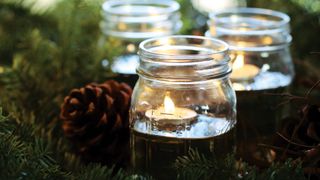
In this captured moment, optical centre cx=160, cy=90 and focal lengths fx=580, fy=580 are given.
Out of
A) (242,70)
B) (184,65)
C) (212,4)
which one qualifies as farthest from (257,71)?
(212,4)

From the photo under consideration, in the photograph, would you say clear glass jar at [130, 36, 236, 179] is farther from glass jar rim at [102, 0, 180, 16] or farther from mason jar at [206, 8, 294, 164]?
glass jar rim at [102, 0, 180, 16]

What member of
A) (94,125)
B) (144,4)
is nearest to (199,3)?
(144,4)

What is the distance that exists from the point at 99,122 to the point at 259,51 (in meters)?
0.19

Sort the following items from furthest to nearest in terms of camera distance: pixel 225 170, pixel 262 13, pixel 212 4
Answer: pixel 212 4 < pixel 262 13 < pixel 225 170

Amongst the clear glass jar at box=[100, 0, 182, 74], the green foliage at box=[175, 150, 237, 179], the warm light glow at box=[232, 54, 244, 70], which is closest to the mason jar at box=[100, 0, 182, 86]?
the clear glass jar at box=[100, 0, 182, 74]

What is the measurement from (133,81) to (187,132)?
0.56ft

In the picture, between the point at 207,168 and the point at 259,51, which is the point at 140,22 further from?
the point at 207,168

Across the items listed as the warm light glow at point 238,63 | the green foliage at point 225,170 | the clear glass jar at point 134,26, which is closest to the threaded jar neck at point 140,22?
the clear glass jar at point 134,26

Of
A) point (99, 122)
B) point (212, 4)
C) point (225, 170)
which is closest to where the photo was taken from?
point (225, 170)

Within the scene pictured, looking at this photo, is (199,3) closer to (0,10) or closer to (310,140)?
(0,10)

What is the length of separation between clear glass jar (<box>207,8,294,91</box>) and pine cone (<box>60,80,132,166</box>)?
12 cm

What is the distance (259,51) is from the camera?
623 mm

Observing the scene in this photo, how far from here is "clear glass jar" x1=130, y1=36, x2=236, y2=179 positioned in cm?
48

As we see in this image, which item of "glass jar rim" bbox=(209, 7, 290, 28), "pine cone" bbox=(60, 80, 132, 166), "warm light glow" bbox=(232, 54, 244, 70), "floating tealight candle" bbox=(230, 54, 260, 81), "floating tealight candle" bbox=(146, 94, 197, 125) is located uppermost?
"glass jar rim" bbox=(209, 7, 290, 28)
